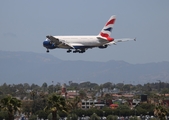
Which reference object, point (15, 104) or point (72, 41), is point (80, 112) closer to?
point (72, 41)

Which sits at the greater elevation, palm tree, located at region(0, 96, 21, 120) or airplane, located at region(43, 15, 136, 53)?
airplane, located at region(43, 15, 136, 53)

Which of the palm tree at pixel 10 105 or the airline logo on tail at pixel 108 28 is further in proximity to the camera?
the airline logo on tail at pixel 108 28

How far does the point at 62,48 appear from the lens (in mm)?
120438

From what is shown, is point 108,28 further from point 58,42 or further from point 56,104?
point 56,104

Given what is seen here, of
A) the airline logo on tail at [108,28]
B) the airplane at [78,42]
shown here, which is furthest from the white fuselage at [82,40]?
the airline logo on tail at [108,28]

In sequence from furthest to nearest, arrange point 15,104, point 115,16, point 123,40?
point 115,16, point 123,40, point 15,104

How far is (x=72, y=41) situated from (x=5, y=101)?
→ 44589 millimetres

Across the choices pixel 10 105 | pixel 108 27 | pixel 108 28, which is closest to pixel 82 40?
pixel 108 28

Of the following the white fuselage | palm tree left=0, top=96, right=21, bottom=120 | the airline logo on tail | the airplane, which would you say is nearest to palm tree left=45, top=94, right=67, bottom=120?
palm tree left=0, top=96, right=21, bottom=120

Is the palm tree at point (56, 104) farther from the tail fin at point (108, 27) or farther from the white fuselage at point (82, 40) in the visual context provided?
the tail fin at point (108, 27)

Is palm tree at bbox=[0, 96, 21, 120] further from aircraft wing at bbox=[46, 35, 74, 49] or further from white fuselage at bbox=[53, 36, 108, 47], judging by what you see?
white fuselage at bbox=[53, 36, 108, 47]

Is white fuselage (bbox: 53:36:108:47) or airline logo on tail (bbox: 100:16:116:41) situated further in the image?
airline logo on tail (bbox: 100:16:116:41)

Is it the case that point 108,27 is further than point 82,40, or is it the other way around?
point 108,27

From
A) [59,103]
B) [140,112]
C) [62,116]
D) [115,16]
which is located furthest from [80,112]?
[59,103]
